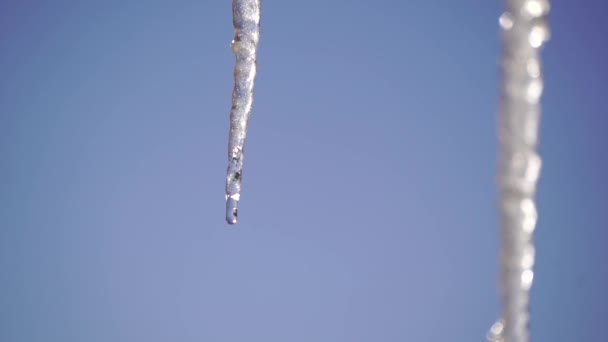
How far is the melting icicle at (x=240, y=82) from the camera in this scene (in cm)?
246

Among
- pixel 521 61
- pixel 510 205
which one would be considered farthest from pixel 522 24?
pixel 510 205

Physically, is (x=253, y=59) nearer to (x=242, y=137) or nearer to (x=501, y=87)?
(x=242, y=137)

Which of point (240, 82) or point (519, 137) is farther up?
point (240, 82)

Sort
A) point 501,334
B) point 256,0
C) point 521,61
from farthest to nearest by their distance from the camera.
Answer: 1. point 256,0
2. point 501,334
3. point 521,61

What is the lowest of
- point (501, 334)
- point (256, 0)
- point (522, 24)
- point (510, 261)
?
point (501, 334)

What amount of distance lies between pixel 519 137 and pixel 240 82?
1.31 meters

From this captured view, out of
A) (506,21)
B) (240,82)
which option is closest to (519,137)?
(506,21)

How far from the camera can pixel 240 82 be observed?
2.51 meters

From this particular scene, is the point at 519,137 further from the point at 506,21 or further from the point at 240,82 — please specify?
the point at 240,82

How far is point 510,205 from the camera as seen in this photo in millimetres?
1493

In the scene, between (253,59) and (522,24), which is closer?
(522,24)

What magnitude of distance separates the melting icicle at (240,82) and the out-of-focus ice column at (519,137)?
1.18m

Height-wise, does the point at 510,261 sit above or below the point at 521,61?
below

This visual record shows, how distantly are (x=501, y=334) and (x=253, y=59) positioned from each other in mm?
1449
